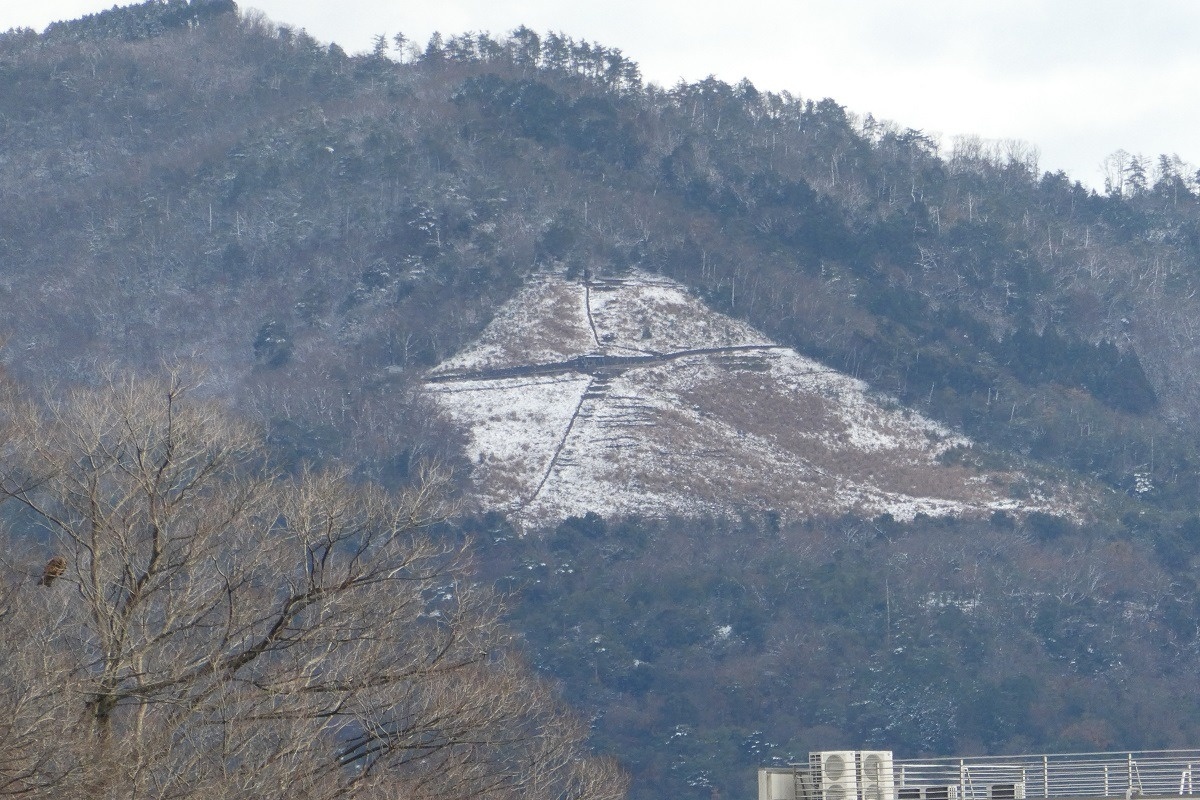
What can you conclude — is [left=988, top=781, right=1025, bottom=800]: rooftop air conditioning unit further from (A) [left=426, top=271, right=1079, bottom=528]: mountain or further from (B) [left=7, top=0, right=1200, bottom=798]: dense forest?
(A) [left=426, top=271, right=1079, bottom=528]: mountain

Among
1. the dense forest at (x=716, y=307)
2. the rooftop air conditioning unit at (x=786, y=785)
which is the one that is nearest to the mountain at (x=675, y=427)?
the dense forest at (x=716, y=307)

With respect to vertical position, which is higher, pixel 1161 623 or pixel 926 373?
pixel 926 373

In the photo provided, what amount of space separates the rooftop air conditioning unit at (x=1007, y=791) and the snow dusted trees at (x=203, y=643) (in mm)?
6485

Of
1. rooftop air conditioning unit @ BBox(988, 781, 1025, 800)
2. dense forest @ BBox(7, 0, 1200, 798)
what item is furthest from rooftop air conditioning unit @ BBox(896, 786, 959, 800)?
dense forest @ BBox(7, 0, 1200, 798)

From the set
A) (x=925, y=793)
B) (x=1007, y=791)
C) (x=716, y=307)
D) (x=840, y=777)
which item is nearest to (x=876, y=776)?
(x=840, y=777)

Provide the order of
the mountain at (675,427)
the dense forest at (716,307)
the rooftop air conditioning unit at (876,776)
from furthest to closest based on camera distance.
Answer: the mountain at (675,427)
the dense forest at (716,307)
the rooftop air conditioning unit at (876,776)

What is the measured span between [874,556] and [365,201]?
202 ft

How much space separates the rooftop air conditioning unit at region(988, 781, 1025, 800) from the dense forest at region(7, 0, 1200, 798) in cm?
8368

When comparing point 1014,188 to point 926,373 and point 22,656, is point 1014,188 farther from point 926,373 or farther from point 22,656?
point 22,656

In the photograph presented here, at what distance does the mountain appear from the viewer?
151250 mm

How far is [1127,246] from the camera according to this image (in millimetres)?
192125

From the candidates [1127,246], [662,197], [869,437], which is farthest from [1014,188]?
[869,437]

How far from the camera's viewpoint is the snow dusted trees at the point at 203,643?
24.5 m

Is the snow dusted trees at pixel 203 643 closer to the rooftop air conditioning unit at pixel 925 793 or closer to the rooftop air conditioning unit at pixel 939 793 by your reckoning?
the rooftop air conditioning unit at pixel 925 793
